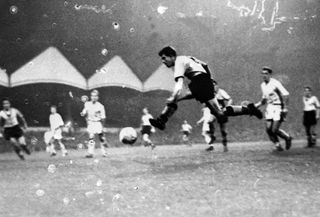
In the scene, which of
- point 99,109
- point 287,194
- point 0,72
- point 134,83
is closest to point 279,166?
point 287,194

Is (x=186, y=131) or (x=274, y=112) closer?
(x=274, y=112)

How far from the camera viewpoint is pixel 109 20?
17.1 m

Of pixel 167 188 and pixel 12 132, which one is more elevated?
pixel 12 132

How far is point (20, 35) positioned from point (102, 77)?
3.46 m

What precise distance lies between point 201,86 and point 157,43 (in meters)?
13.0

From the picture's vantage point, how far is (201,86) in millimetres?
5094

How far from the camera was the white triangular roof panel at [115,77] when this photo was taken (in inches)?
673

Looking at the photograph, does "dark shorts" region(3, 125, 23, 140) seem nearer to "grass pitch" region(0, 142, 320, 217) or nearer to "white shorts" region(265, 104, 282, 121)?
"grass pitch" region(0, 142, 320, 217)

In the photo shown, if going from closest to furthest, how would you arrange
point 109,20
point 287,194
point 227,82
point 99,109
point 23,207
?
point 23,207 → point 287,194 → point 99,109 → point 109,20 → point 227,82

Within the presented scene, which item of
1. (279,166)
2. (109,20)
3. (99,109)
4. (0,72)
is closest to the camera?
(279,166)

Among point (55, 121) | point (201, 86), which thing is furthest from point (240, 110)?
point (55, 121)

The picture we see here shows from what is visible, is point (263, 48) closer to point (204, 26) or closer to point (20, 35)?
point (204, 26)

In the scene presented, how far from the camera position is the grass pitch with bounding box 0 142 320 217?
5328 millimetres

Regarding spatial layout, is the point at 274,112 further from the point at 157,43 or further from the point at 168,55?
the point at 157,43
